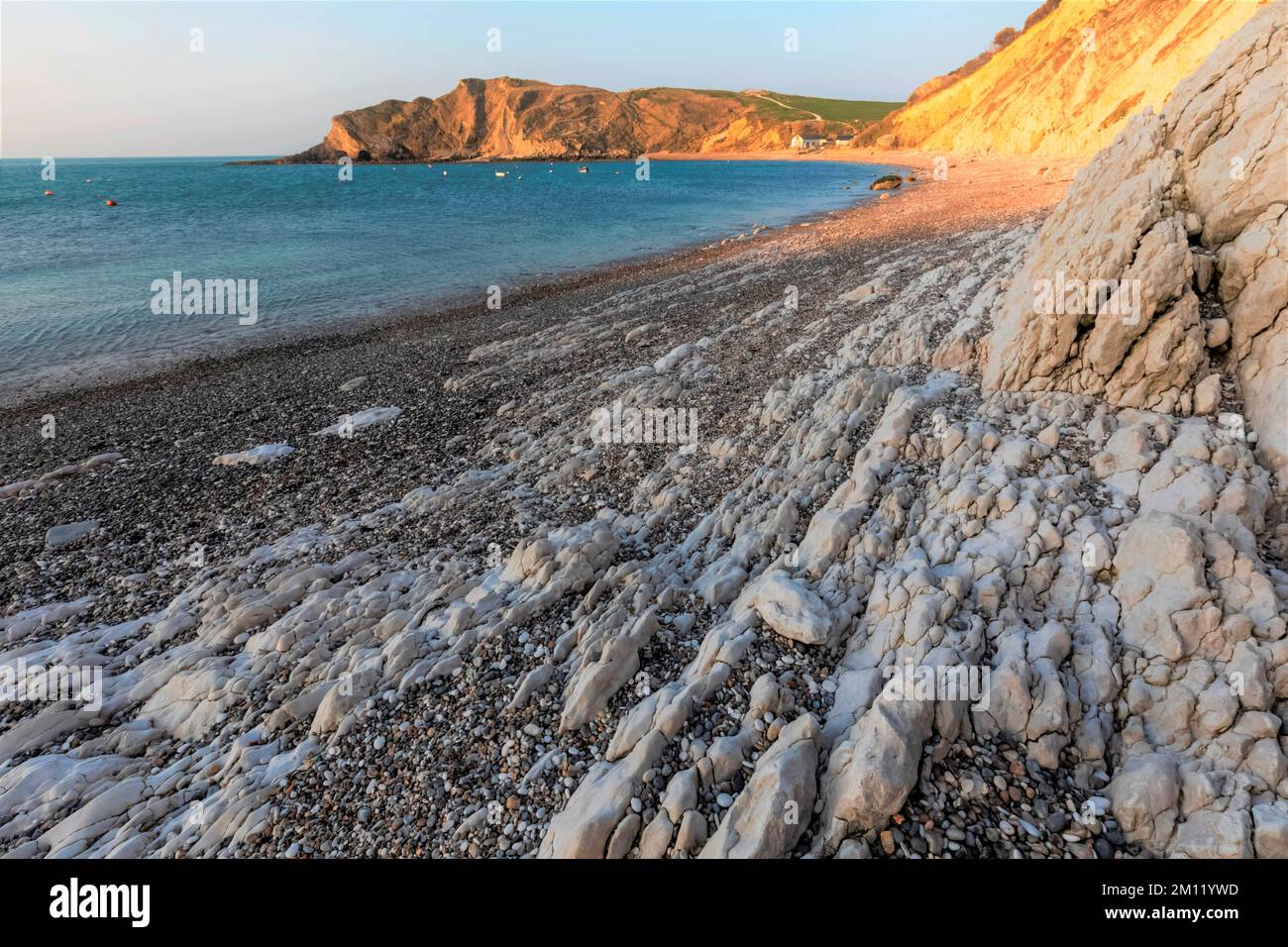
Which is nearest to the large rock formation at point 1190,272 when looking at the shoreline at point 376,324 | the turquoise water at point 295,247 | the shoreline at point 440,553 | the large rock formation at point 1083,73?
the shoreline at point 440,553

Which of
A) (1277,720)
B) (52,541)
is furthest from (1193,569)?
(52,541)

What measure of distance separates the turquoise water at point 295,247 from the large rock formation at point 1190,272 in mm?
37556

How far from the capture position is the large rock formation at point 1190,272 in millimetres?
9242

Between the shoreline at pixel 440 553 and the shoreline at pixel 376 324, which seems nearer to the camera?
the shoreline at pixel 440 553

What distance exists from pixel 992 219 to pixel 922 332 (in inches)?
1193

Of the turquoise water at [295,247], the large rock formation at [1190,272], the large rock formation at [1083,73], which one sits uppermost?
the large rock formation at [1083,73]

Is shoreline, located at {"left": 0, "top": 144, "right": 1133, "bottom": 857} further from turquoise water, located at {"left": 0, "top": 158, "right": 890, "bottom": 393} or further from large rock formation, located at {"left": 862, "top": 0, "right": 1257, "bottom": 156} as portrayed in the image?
large rock formation, located at {"left": 862, "top": 0, "right": 1257, "bottom": 156}

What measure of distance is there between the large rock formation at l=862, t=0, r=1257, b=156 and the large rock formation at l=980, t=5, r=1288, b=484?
29.1 m

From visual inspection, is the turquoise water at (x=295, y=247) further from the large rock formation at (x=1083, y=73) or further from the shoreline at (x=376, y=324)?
the large rock formation at (x=1083, y=73)

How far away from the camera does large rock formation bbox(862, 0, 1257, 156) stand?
48.2m

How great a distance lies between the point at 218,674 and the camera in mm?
10406

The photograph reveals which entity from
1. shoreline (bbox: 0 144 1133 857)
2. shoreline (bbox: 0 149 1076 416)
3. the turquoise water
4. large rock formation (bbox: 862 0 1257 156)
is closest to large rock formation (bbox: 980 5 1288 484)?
shoreline (bbox: 0 144 1133 857)

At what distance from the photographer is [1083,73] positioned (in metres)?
71.6

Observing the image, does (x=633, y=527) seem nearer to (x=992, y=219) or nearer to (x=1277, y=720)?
(x=1277, y=720)
